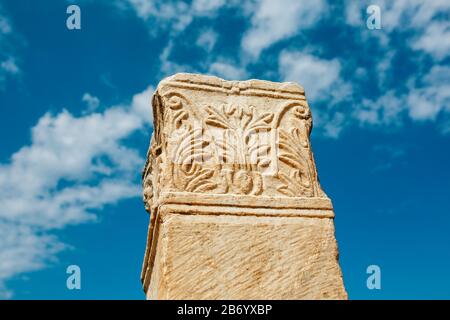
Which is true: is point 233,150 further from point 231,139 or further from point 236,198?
point 236,198

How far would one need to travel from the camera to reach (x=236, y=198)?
3.70 metres

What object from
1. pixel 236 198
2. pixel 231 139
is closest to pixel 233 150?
pixel 231 139

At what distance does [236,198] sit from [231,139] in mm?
483

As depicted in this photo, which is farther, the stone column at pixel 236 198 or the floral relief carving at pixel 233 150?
the floral relief carving at pixel 233 150

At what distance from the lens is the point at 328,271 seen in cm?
363

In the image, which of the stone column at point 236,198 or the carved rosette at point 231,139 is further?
the carved rosette at point 231,139

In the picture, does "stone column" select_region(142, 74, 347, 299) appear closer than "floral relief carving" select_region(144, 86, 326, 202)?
Yes

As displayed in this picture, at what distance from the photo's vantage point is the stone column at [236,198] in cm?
345

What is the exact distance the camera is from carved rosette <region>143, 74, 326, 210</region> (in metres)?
3.78

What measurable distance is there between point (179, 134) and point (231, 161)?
42 centimetres

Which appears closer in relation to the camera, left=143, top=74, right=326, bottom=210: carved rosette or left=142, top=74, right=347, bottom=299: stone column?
left=142, top=74, right=347, bottom=299: stone column

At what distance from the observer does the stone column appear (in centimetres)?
345
